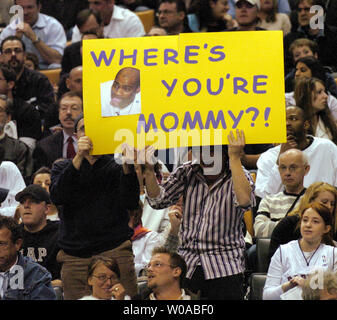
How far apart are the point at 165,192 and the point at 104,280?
0.58 m

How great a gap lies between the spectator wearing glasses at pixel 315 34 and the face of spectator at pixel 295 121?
2350 millimetres

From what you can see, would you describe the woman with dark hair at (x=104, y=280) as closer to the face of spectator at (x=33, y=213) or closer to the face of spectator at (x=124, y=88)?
the face of spectator at (x=124, y=88)

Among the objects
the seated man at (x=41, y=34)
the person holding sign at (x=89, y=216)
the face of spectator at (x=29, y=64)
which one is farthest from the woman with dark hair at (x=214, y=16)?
the person holding sign at (x=89, y=216)

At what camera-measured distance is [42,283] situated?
5707 millimetres

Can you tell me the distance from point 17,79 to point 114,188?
3.85 metres

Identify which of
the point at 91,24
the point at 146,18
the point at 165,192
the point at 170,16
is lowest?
the point at 165,192

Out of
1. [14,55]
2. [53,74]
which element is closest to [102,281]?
[14,55]

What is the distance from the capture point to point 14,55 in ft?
30.7

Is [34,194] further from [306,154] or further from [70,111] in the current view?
[306,154]

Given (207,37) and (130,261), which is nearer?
(207,37)

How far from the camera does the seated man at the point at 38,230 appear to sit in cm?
675
